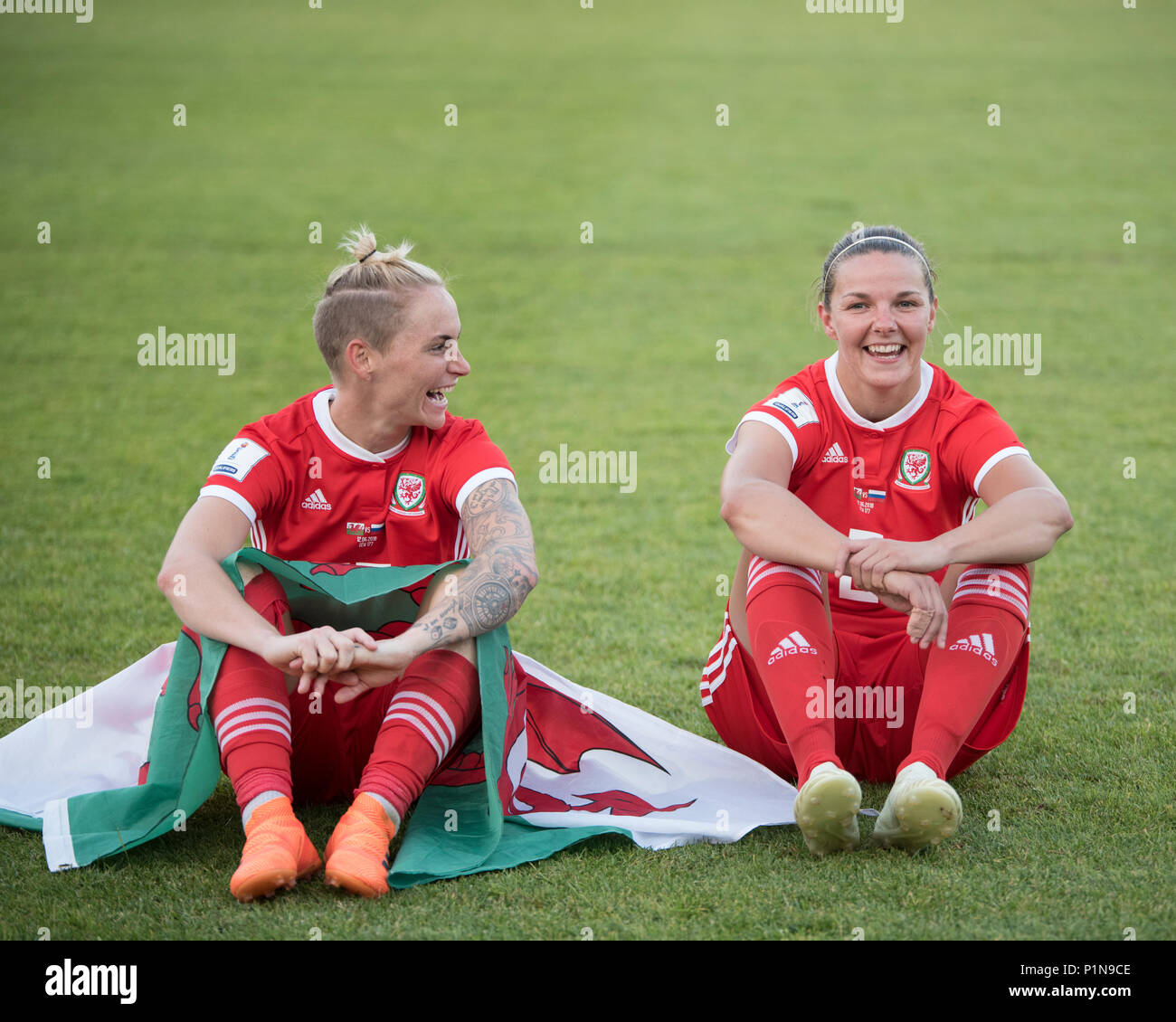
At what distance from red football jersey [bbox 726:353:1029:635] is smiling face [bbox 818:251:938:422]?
0.07 metres

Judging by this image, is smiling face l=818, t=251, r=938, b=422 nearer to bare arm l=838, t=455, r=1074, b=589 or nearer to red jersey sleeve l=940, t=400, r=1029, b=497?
red jersey sleeve l=940, t=400, r=1029, b=497

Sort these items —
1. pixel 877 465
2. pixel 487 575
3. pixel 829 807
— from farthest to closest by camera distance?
pixel 877 465 → pixel 487 575 → pixel 829 807

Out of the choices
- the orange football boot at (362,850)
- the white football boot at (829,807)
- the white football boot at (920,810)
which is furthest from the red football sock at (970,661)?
the orange football boot at (362,850)

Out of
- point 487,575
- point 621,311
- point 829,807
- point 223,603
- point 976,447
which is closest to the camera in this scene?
point 829,807

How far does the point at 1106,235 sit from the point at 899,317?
14599 mm

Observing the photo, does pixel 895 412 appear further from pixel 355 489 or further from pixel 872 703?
pixel 355 489

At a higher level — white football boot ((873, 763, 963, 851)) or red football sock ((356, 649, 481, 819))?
red football sock ((356, 649, 481, 819))

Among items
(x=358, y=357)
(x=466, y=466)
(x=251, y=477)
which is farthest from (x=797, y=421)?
(x=251, y=477)

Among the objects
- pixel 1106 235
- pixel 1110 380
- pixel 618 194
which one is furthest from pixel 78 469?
pixel 1106 235

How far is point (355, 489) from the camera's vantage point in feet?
12.9

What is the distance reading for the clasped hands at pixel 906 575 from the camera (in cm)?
357

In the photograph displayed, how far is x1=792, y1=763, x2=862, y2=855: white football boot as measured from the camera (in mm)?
3393

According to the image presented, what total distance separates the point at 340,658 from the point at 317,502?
698 millimetres

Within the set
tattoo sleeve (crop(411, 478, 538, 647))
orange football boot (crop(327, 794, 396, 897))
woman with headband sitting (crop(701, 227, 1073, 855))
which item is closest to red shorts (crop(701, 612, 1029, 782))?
woman with headband sitting (crop(701, 227, 1073, 855))
